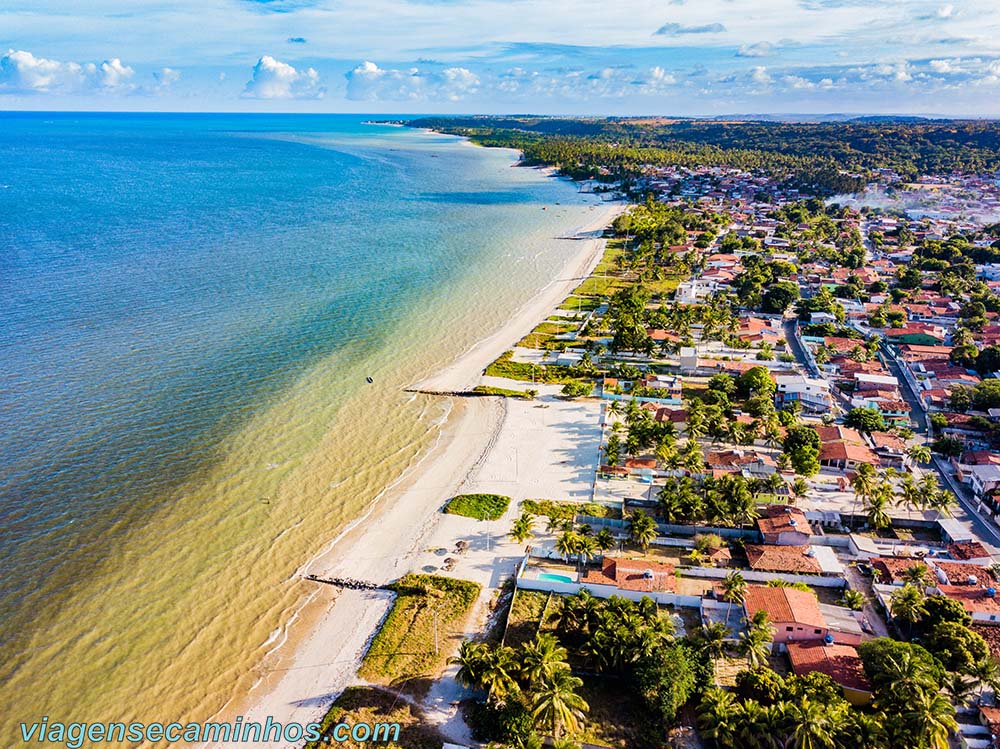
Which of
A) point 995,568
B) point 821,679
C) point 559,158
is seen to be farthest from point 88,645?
point 559,158

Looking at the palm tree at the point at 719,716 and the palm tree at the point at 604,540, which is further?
the palm tree at the point at 604,540

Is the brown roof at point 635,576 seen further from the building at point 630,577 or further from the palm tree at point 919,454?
the palm tree at point 919,454

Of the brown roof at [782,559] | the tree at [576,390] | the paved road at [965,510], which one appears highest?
the tree at [576,390]

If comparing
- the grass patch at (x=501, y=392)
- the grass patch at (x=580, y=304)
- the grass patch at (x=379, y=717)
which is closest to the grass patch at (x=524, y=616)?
the grass patch at (x=379, y=717)

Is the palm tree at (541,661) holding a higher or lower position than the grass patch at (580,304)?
lower

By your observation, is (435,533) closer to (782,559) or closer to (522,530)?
(522,530)

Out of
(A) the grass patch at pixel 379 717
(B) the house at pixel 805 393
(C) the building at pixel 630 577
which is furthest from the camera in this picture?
(B) the house at pixel 805 393

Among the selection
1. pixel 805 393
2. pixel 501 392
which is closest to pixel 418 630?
pixel 501 392
